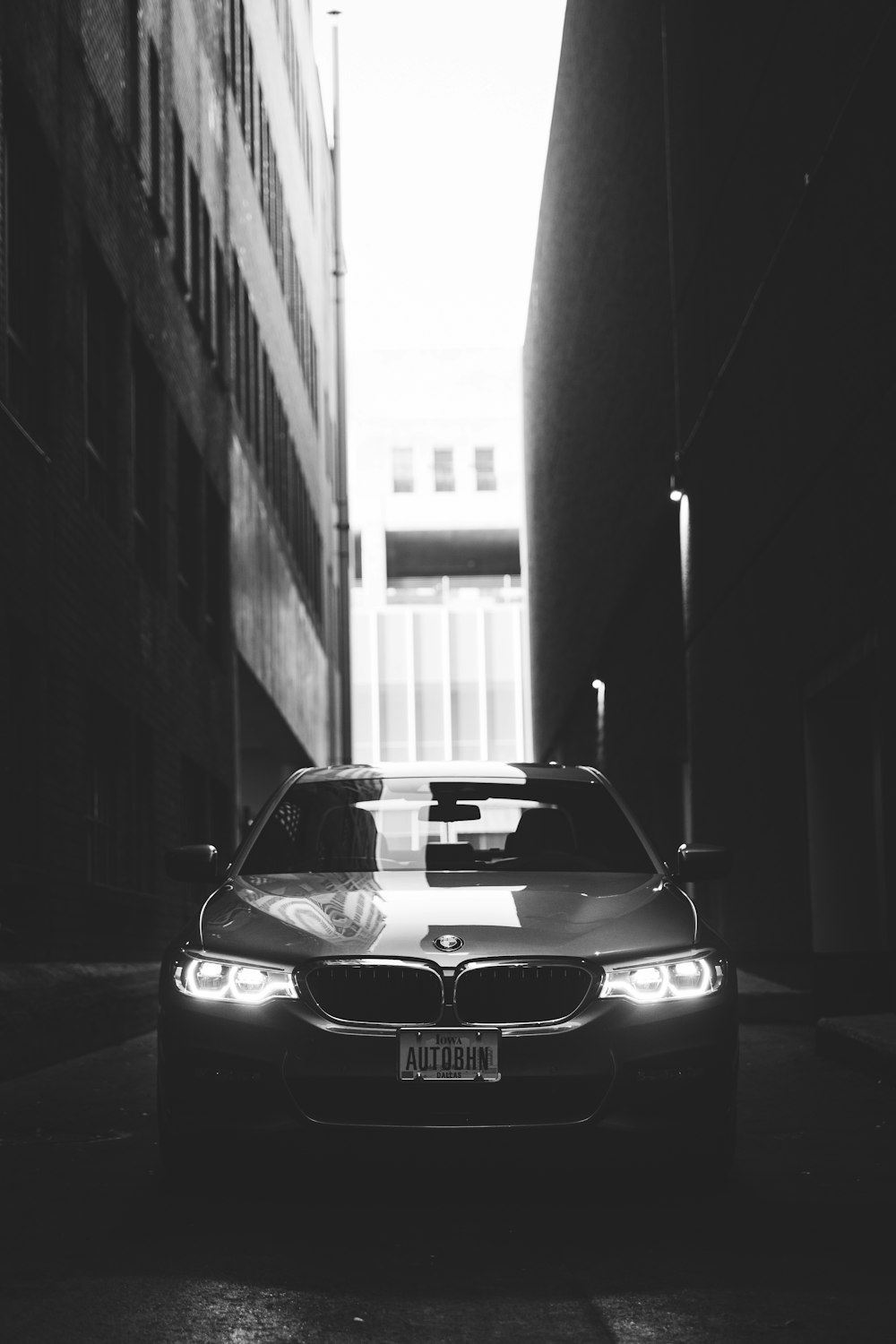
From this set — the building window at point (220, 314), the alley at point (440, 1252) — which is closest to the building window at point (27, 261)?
the alley at point (440, 1252)

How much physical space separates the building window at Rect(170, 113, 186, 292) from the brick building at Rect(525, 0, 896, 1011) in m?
5.77

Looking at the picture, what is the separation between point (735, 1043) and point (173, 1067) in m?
1.75

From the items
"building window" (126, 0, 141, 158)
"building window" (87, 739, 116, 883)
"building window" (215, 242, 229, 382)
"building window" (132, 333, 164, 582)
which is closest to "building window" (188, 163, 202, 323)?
"building window" (215, 242, 229, 382)

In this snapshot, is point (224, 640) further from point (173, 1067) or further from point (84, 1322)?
point (84, 1322)

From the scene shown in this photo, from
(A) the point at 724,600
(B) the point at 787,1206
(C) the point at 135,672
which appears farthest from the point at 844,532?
(B) the point at 787,1206

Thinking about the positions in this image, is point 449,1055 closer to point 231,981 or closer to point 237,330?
point 231,981

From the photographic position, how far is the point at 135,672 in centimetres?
1733

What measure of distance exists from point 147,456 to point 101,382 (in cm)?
232

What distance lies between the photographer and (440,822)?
6910mm

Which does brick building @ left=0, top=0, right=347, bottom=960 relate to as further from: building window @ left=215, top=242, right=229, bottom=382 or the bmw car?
the bmw car

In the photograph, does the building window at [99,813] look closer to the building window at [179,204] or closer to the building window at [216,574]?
the building window at [179,204]

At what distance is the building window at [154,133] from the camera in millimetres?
18859

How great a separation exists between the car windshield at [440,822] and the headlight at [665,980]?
37.9 inches

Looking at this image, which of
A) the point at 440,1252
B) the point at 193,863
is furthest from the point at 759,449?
the point at 440,1252
